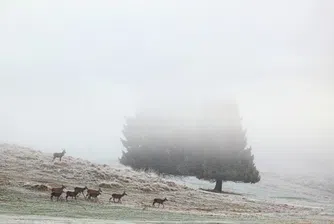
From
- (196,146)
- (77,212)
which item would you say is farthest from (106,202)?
(196,146)

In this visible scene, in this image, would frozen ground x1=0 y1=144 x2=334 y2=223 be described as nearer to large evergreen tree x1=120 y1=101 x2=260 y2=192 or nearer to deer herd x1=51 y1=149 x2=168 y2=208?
deer herd x1=51 y1=149 x2=168 y2=208

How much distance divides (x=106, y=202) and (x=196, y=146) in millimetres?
37552

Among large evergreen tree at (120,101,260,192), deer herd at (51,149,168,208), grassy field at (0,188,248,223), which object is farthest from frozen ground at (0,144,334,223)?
large evergreen tree at (120,101,260,192)

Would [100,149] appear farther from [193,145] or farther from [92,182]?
[92,182]

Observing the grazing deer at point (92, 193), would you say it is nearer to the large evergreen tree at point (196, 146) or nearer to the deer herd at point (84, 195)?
the deer herd at point (84, 195)

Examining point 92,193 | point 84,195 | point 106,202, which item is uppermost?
point 92,193

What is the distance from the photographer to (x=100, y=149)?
18312cm

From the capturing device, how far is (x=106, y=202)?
157 feet

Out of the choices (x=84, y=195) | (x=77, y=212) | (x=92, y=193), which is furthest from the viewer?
(x=84, y=195)

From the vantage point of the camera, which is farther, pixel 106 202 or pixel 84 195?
pixel 84 195

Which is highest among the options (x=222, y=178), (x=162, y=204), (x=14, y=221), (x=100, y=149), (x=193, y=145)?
(x=100, y=149)

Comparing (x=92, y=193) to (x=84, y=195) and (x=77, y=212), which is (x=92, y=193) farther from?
(x=77, y=212)

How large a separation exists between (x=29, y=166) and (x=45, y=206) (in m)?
19.2

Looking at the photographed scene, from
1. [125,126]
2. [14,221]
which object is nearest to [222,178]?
[125,126]
